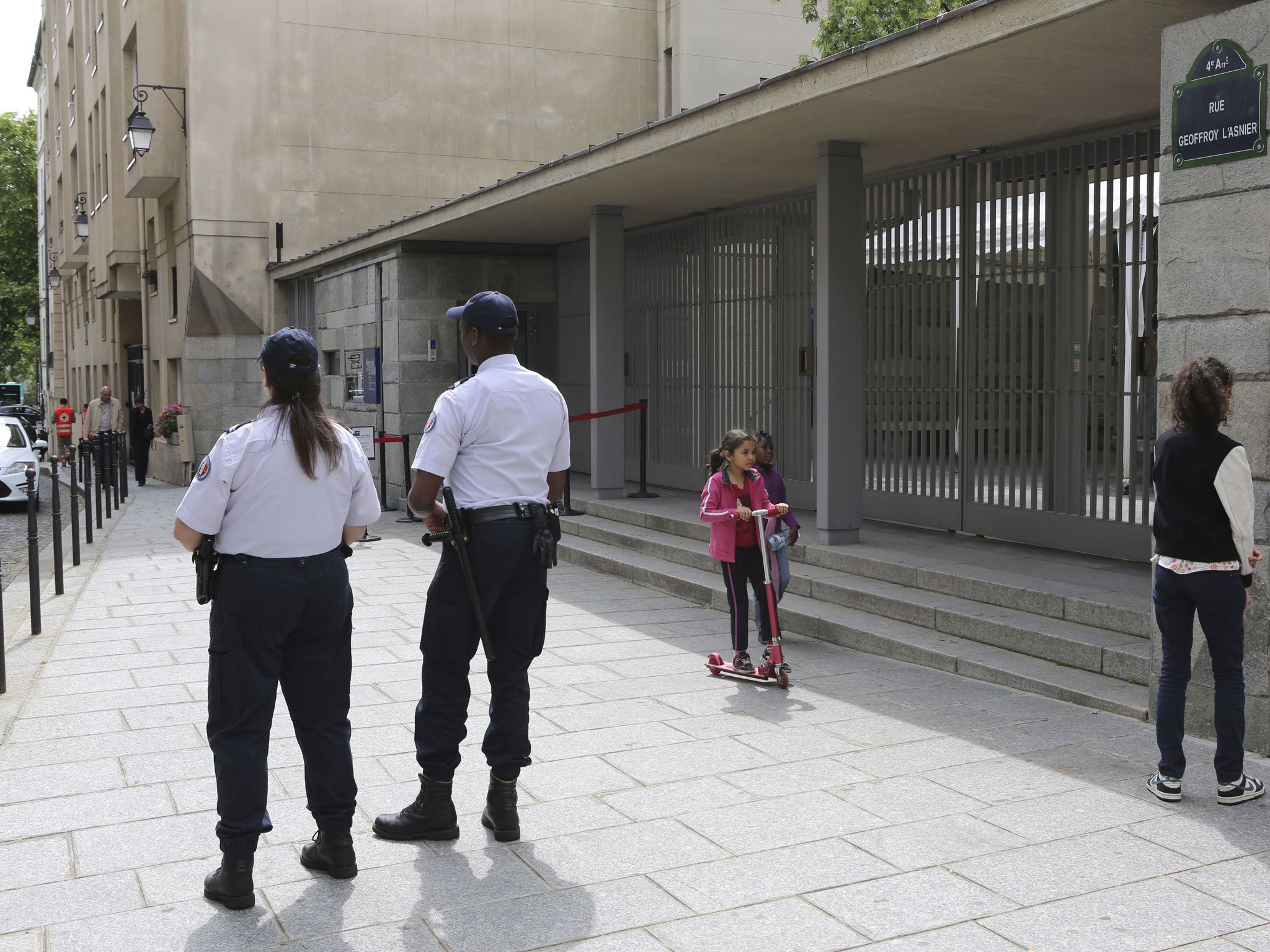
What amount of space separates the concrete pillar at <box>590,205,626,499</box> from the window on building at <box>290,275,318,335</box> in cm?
769

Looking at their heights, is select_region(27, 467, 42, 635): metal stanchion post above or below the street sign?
below

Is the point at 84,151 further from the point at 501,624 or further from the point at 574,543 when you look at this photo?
the point at 501,624

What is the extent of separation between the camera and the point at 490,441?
452 cm

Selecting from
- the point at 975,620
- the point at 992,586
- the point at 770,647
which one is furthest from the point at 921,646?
the point at 770,647

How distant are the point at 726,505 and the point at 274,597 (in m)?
3.38

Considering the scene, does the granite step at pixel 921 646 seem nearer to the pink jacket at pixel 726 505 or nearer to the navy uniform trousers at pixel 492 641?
the pink jacket at pixel 726 505

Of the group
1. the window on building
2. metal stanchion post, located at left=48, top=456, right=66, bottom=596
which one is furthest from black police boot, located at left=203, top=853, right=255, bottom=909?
the window on building

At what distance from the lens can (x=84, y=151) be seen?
33.4 m

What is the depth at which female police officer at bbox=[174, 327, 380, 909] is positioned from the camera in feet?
13.2

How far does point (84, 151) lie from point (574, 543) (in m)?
26.9

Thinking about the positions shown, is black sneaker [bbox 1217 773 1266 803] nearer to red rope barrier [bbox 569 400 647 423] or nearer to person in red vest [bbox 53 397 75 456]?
red rope barrier [bbox 569 400 647 423]

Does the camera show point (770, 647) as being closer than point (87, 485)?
Yes

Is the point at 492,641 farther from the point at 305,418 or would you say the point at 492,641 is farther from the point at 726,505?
the point at 726,505

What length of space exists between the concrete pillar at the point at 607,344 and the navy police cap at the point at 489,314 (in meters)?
8.66
